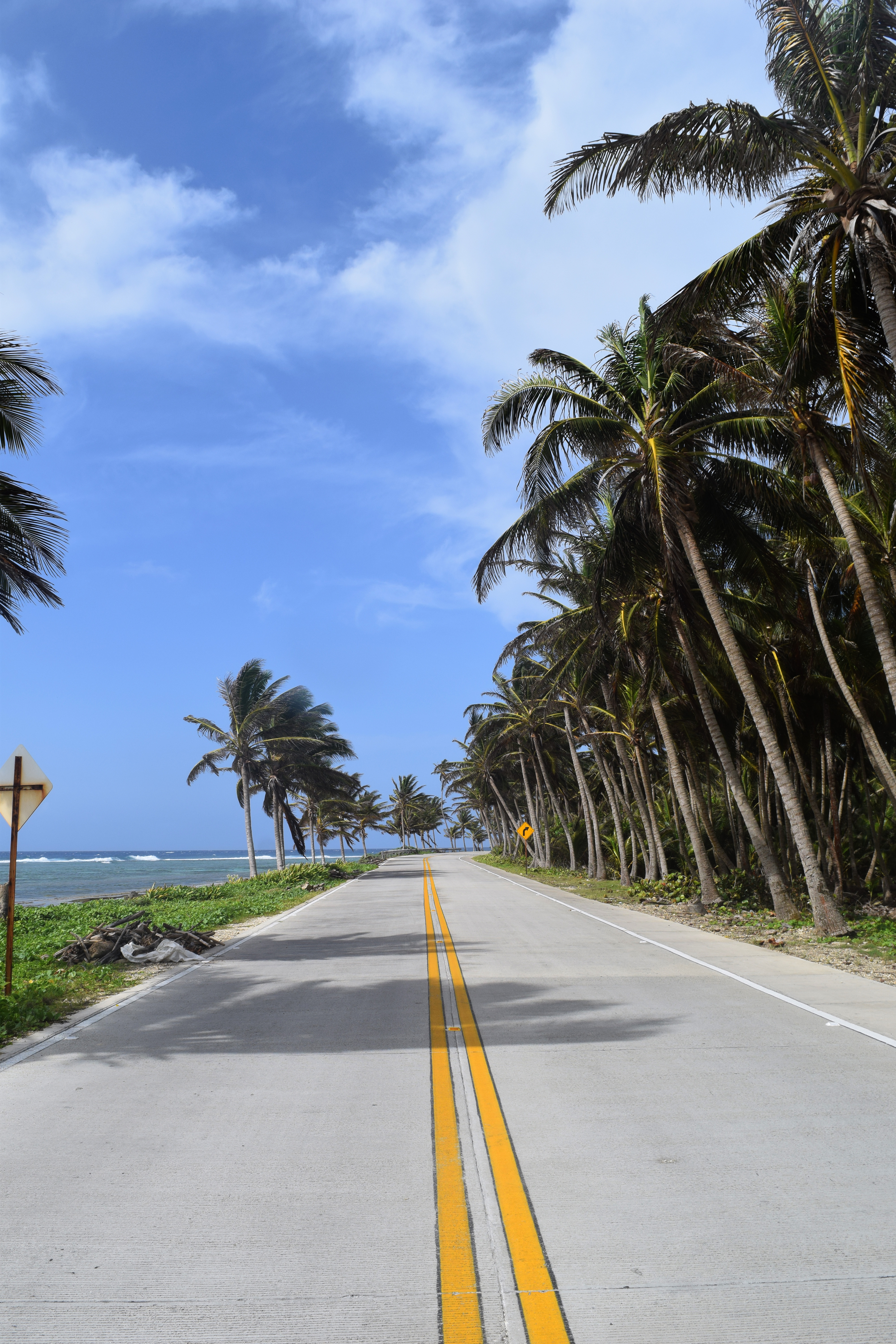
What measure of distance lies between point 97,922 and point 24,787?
12687 millimetres

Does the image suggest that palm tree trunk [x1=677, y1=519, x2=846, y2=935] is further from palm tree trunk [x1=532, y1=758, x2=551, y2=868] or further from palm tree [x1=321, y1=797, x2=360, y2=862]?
palm tree [x1=321, y1=797, x2=360, y2=862]

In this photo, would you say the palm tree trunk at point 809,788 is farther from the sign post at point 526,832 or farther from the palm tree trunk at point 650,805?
the sign post at point 526,832

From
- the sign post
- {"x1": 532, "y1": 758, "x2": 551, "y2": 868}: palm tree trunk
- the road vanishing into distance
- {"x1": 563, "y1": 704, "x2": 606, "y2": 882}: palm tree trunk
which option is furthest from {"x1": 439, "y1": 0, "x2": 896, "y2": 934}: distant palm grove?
{"x1": 532, "y1": 758, "x2": 551, "y2": 868}: palm tree trunk

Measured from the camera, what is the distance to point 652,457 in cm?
1625

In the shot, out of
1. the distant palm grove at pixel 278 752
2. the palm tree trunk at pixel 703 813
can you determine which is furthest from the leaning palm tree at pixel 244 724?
the palm tree trunk at pixel 703 813

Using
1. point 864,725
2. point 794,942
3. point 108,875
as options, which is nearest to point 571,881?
point 864,725

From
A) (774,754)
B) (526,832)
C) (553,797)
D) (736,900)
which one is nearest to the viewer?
(774,754)

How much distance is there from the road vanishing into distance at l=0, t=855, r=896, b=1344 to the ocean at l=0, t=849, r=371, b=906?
2610cm

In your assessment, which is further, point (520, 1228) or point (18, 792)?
point (18, 792)

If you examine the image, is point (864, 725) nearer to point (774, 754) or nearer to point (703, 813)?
point (774, 754)

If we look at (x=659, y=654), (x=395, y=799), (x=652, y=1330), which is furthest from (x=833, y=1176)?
(x=395, y=799)

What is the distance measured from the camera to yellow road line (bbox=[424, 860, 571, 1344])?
3.25 metres

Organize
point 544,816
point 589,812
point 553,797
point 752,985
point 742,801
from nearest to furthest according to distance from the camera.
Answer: point 752,985 → point 742,801 → point 589,812 → point 544,816 → point 553,797

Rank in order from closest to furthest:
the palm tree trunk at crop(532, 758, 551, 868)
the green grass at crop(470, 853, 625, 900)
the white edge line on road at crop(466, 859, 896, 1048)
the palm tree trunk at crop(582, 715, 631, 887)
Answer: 1. the white edge line on road at crop(466, 859, 896, 1048)
2. the green grass at crop(470, 853, 625, 900)
3. the palm tree trunk at crop(582, 715, 631, 887)
4. the palm tree trunk at crop(532, 758, 551, 868)
